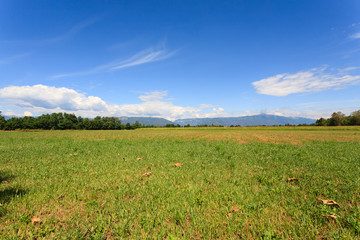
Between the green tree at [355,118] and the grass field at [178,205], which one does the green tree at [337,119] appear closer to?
the green tree at [355,118]

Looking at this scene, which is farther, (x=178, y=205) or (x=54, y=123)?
(x=54, y=123)

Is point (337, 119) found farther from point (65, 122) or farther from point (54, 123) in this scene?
point (54, 123)

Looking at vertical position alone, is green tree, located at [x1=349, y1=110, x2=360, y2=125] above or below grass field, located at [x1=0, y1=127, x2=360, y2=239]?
above

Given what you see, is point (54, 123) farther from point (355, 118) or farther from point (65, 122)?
point (355, 118)

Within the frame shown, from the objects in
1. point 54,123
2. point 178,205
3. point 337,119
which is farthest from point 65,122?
point 337,119

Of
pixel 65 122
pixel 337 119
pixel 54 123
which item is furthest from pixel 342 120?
pixel 54 123

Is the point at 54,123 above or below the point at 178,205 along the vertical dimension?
above

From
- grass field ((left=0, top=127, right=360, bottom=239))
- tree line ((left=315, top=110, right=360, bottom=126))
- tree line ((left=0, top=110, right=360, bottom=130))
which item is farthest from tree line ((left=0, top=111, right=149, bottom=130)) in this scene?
tree line ((left=315, top=110, right=360, bottom=126))

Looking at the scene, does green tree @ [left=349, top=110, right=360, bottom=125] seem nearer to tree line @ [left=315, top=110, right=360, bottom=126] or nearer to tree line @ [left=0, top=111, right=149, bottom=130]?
tree line @ [left=315, top=110, right=360, bottom=126]

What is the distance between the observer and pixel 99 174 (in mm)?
6531

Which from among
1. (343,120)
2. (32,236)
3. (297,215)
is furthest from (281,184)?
(343,120)

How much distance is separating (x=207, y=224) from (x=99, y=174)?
5335 millimetres

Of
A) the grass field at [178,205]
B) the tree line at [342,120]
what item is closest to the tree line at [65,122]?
the tree line at [342,120]

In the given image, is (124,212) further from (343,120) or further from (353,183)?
(343,120)
